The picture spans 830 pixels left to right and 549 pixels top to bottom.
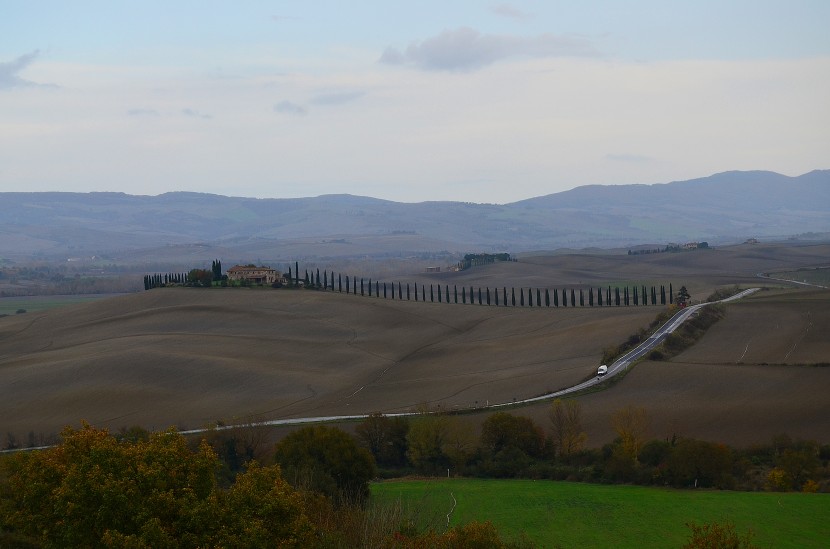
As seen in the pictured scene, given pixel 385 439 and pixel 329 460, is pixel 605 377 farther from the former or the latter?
pixel 329 460

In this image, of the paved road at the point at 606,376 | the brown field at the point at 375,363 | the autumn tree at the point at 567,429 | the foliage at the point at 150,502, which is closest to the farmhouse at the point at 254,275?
the brown field at the point at 375,363

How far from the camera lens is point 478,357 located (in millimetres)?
98125

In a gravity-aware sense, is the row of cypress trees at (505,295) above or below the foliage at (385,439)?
above

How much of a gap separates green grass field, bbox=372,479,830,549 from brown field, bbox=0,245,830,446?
1669 cm

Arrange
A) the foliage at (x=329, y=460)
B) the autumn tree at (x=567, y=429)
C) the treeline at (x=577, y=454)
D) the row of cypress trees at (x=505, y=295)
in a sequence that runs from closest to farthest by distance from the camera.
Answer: the foliage at (x=329, y=460)
the treeline at (x=577, y=454)
the autumn tree at (x=567, y=429)
the row of cypress trees at (x=505, y=295)

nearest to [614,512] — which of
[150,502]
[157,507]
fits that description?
[157,507]

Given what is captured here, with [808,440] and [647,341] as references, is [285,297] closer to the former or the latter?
[647,341]

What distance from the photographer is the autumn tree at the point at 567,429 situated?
199 feet

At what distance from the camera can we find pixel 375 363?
99.4m

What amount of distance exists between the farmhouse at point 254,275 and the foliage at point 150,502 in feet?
392

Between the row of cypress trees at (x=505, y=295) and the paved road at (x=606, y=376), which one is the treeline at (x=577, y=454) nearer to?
the paved road at (x=606, y=376)

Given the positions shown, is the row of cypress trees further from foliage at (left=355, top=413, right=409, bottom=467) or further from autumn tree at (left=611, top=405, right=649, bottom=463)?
foliage at (left=355, top=413, right=409, bottom=467)

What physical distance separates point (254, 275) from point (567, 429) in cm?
9356

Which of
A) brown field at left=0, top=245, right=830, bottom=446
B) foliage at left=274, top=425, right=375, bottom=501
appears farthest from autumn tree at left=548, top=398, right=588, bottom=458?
foliage at left=274, top=425, right=375, bottom=501
